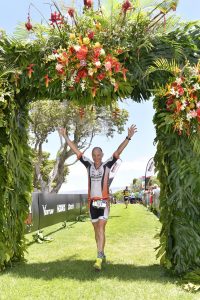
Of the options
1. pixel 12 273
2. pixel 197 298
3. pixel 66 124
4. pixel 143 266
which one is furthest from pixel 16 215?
pixel 66 124

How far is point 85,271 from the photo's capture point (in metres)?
7.38

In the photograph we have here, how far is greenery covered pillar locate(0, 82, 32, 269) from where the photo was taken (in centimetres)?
762

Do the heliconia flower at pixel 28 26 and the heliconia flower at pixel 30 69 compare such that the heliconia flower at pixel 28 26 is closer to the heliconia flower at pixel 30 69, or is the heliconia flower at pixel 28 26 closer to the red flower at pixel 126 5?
the heliconia flower at pixel 30 69

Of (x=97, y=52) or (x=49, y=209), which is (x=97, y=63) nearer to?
(x=97, y=52)

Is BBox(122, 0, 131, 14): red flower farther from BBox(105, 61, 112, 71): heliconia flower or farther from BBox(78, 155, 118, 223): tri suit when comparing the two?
BBox(78, 155, 118, 223): tri suit

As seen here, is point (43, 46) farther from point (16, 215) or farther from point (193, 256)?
point (193, 256)

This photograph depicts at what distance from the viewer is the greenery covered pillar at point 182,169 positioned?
684 cm

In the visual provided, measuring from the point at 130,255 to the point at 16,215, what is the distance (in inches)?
108

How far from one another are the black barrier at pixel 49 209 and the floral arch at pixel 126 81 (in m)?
4.97

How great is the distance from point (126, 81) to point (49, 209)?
1223cm

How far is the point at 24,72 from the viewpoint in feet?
25.1

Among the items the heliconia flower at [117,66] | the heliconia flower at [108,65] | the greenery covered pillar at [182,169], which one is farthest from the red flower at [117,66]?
the greenery covered pillar at [182,169]

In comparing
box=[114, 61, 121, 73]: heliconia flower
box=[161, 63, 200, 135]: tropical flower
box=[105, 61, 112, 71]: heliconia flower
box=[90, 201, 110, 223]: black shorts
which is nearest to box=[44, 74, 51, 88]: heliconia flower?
box=[105, 61, 112, 71]: heliconia flower

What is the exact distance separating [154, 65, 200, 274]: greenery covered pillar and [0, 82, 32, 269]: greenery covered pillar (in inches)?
103
